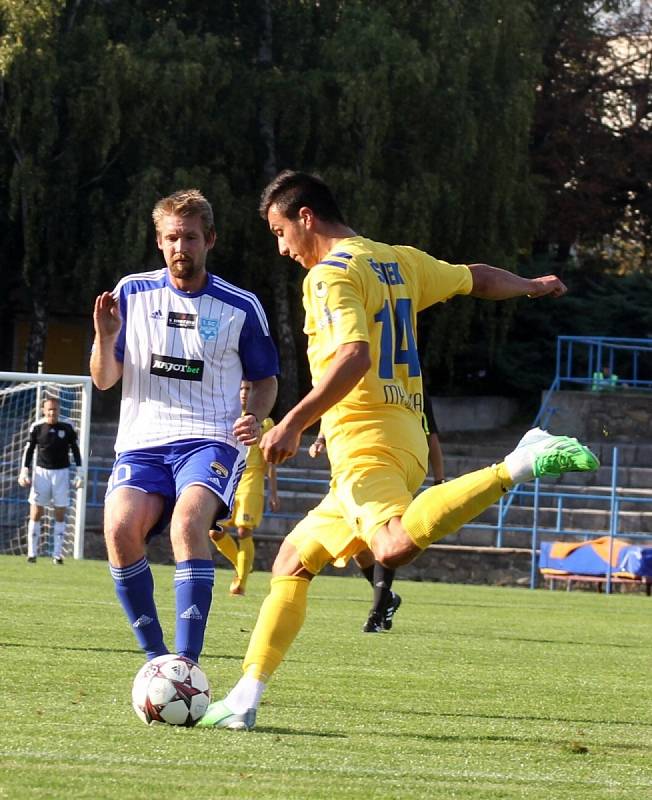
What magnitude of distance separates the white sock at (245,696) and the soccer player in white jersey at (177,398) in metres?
0.57

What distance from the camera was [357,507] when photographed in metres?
5.81

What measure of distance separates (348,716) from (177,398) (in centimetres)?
152

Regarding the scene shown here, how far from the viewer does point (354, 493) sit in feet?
19.2

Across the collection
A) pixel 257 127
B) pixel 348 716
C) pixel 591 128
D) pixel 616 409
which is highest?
pixel 591 128

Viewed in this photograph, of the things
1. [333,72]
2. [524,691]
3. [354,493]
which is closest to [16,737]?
[354,493]

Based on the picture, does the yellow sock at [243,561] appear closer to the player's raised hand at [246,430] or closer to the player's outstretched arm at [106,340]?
the player's outstretched arm at [106,340]

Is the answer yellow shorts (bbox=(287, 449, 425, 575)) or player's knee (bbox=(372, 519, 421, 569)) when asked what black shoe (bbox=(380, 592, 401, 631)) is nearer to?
yellow shorts (bbox=(287, 449, 425, 575))

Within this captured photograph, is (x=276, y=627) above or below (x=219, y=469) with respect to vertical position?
below

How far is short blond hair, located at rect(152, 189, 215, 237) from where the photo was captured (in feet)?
22.1

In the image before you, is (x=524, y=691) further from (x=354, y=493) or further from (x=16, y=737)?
(x=16, y=737)

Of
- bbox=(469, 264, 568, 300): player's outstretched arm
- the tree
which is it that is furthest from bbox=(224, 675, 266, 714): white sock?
the tree

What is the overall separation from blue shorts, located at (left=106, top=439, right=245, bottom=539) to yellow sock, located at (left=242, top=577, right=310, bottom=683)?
628 millimetres

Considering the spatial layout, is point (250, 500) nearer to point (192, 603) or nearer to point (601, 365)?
point (192, 603)

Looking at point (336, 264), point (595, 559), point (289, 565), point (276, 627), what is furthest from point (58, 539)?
point (336, 264)
